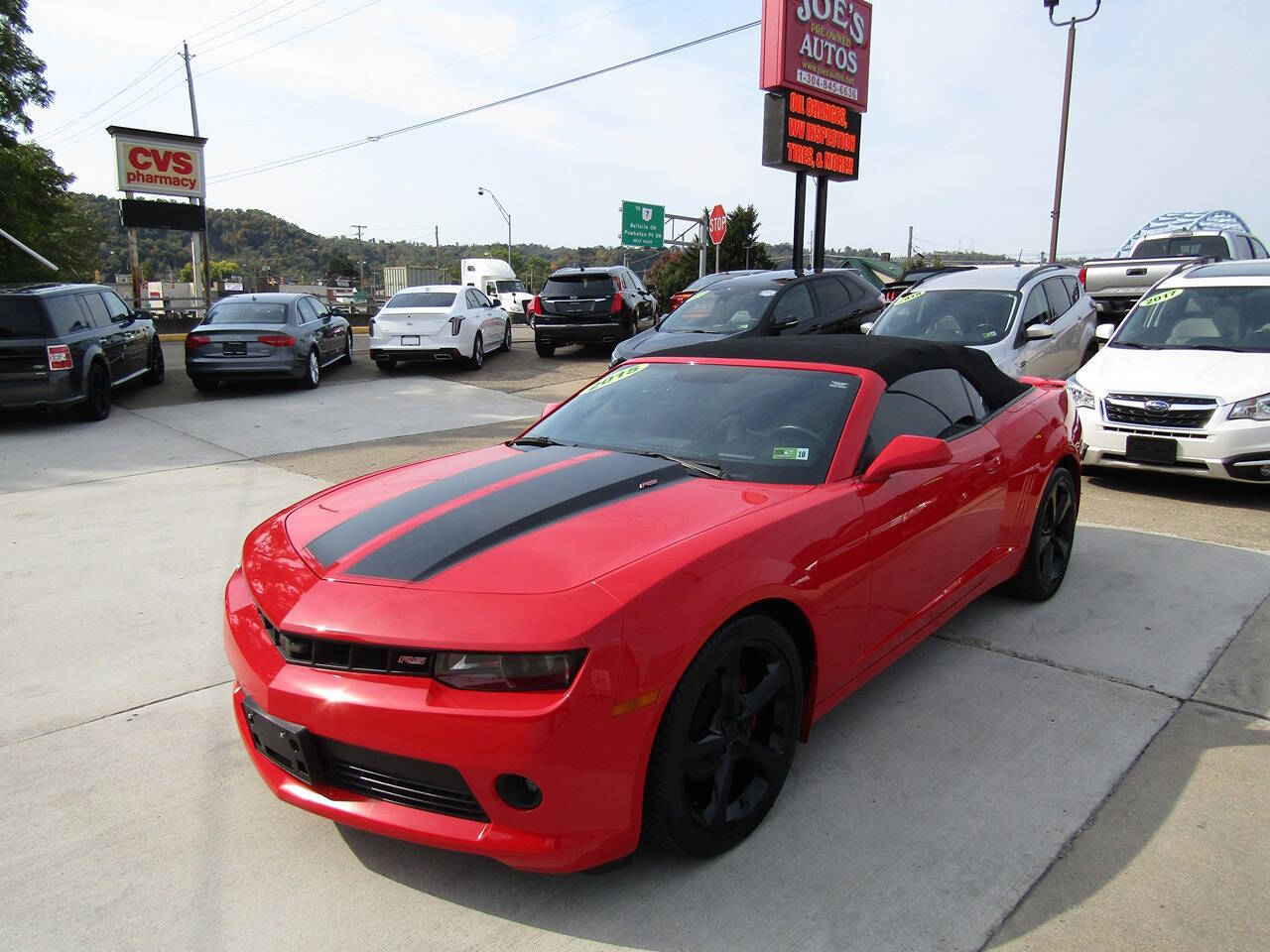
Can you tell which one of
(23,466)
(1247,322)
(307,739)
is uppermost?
(1247,322)

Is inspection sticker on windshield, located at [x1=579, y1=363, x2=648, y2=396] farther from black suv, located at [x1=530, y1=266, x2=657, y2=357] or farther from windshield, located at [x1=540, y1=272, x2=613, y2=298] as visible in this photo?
windshield, located at [x1=540, y1=272, x2=613, y2=298]

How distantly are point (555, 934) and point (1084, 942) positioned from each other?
1.34 meters

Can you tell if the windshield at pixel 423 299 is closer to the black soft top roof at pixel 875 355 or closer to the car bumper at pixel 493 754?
the black soft top roof at pixel 875 355

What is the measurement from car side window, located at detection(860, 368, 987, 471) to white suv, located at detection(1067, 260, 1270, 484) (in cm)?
344

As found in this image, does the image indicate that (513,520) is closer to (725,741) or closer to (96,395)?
(725,741)

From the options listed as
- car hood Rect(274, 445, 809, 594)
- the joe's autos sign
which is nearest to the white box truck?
the joe's autos sign

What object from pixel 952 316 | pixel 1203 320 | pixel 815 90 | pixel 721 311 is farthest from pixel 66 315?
pixel 815 90

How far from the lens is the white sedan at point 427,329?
48.4 feet

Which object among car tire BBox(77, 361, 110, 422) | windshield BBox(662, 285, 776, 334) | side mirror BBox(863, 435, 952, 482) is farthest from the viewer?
windshield BBox(662, 285, 776, 334)

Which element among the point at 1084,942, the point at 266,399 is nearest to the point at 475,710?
the point at 1084,942

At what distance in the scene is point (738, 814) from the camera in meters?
2.67

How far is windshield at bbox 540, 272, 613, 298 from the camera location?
642 inches

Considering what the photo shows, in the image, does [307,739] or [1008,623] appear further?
[1008,623]

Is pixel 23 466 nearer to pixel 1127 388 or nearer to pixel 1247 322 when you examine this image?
pixel 1127 388
